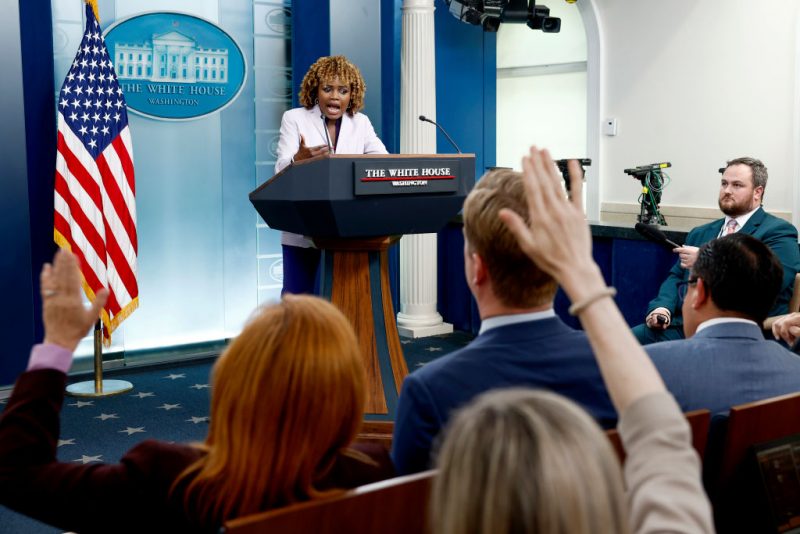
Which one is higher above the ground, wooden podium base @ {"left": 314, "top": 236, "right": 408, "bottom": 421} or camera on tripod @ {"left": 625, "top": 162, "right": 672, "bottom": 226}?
camera on tripod @ {"left": 625, "top": 162, "right": 672, "bottom": 226}

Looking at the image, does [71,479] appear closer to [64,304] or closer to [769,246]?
[64,304]

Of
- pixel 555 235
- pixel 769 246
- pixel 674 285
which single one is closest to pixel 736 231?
pixel 769 246

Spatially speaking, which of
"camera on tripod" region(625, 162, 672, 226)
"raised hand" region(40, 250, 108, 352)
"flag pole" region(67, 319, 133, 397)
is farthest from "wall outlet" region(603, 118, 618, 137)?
"raised hand" region(40, 250, 108, 352)

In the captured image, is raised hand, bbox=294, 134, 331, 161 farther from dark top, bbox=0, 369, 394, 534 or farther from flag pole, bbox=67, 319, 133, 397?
dark top, bbox=0, 369, 394, 534

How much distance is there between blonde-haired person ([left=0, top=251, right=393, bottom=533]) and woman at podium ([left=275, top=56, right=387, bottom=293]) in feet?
9.13

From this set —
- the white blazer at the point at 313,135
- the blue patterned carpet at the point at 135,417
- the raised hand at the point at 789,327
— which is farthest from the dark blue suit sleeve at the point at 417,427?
the white blazer at the point at 313,135

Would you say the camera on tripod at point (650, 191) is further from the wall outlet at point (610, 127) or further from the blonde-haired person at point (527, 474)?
the blonde-haired person at point (527, 474)

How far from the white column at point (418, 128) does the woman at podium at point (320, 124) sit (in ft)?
6.14

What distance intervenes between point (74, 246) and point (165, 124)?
1211mm

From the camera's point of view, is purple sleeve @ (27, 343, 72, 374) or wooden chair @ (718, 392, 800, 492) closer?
purple sleeve @ (27, 343, 72, 374)

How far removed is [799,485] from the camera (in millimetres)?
1508

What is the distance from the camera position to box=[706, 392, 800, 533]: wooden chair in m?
1.48

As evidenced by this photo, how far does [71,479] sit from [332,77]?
10.1ft

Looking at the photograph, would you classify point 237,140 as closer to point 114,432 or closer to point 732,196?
point 114,432
